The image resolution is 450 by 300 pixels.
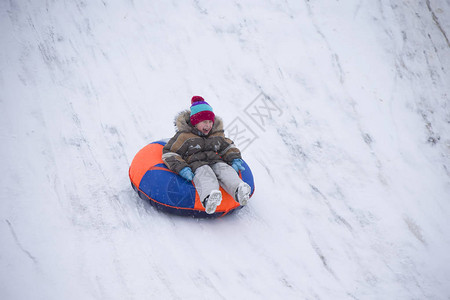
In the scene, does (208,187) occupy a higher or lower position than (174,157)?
higher

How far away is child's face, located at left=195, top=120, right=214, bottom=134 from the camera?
3.33 m

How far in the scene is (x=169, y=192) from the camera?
9.96 feet

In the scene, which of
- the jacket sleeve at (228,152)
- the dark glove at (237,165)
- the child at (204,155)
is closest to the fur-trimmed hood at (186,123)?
the child at (204,155)

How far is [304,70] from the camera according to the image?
234 inches

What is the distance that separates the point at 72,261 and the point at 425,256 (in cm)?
306

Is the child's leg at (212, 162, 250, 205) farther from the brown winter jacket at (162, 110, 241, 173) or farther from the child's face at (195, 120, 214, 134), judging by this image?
the child's face at (195, 120, 214, 134)

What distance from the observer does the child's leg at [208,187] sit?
2846 mm

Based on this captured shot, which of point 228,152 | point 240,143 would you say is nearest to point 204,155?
point 228,152

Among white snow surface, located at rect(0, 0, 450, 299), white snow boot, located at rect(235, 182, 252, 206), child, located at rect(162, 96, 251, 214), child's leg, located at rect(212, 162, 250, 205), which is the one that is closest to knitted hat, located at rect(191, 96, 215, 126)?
child, located at rect(162, 96, 251, 214)

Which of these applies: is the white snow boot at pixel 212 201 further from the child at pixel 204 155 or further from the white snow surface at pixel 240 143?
the white snow surface at pixel 240 143

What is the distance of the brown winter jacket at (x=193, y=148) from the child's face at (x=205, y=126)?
51 millimetres

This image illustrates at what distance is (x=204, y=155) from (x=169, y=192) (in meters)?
0.51

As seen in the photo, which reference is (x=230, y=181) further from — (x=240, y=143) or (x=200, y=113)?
(x=240, y=143)

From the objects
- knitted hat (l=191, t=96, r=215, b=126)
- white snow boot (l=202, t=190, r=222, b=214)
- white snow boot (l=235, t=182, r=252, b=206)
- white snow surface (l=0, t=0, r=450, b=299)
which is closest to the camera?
white snow surface (l=0, t=0, r=450, b=299)
